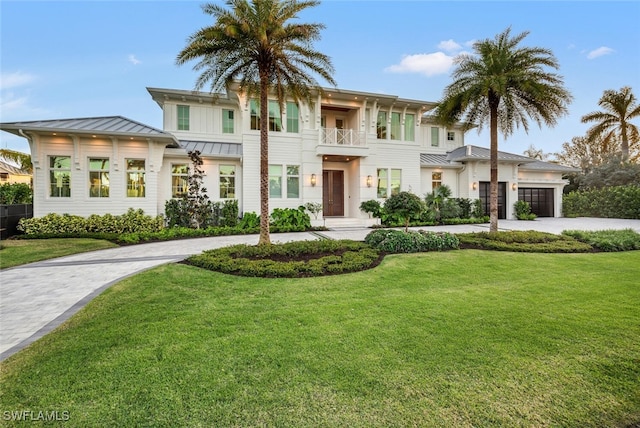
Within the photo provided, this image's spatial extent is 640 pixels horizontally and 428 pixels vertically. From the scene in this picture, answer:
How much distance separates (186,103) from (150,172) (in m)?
4.91

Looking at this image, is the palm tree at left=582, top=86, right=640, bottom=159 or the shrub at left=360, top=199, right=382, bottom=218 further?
the palm tree at left=582, top=86, right=640, bottom=159

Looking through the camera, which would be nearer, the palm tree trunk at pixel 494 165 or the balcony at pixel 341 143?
the palm tree trunk at pixel 494 165

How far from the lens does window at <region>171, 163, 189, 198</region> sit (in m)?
14.9

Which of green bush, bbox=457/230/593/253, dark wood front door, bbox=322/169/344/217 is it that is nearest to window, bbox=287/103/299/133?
dark wood front door, bbox=322/169/344/217

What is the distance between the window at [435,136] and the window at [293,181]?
11.6 metres

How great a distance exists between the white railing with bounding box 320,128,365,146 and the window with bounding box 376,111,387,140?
1.67 m

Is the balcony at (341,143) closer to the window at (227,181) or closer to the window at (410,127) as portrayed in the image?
the window at (410,127)

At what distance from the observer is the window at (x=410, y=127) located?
60.0 feet

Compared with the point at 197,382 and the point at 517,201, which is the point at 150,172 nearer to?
the point at 197,382

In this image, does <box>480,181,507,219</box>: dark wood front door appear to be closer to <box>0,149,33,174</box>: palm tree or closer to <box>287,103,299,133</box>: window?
<box>287,103,299,133</box>: window

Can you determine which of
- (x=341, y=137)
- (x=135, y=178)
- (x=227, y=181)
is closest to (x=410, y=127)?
(x=341, y=137)

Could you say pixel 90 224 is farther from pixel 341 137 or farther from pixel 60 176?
pixel 341 137

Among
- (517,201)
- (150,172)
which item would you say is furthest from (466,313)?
(517,201)

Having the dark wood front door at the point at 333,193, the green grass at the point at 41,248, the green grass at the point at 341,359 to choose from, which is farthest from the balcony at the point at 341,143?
the green grass at the point at 341,359
